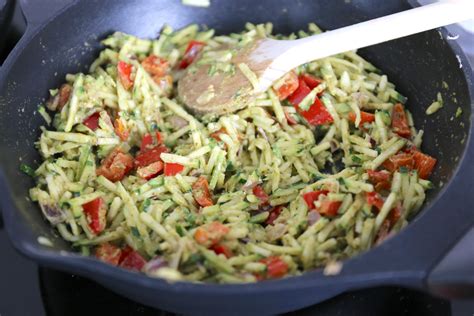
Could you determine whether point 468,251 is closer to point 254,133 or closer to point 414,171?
point 414,171

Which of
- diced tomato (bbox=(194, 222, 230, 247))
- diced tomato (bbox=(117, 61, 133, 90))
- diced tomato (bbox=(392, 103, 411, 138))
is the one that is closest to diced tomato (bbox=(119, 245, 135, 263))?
diced tomato (bbox=(194, 222, 230, 247))

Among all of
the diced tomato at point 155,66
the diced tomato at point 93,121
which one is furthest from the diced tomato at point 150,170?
the diced tomato at point 155,66

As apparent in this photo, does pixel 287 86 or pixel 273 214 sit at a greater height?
pixel 287 86

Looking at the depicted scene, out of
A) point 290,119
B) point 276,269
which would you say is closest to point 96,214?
point 276,269

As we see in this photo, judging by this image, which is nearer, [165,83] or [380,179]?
[380,179]

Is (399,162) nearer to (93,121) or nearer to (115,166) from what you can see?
(115,166)

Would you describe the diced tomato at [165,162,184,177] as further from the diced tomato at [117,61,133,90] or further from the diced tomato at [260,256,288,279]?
the diced tomato at [260,256,288,279]
